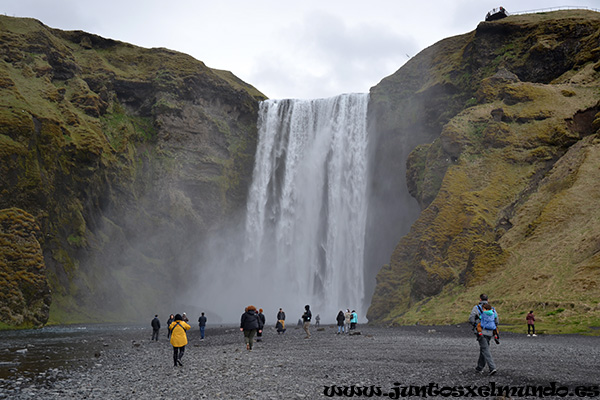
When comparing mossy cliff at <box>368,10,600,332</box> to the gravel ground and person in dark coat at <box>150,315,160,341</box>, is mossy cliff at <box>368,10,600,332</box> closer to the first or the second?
the gravel ground

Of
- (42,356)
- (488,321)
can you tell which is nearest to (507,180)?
(488,321)

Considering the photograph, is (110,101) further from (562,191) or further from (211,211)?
(562,191)

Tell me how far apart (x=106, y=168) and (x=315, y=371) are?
179ft

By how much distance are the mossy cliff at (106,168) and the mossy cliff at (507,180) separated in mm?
26952

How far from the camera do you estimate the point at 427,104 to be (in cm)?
5909

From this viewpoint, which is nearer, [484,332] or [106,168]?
[484,332]

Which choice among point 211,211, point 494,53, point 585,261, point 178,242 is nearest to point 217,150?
point 211,211

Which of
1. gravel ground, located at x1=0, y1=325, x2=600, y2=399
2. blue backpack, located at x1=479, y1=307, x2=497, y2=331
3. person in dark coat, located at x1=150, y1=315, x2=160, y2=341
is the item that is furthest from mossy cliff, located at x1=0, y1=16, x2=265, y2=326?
blue backpack, located at x1=479, y1=307, x2=497, y2=331

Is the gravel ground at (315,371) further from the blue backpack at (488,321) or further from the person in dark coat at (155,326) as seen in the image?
the person in dark coat at (155,326)

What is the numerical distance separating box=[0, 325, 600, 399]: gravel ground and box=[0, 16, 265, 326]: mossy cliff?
2912cm

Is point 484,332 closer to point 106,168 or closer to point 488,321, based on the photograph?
point 488,321

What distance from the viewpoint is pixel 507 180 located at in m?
39.4

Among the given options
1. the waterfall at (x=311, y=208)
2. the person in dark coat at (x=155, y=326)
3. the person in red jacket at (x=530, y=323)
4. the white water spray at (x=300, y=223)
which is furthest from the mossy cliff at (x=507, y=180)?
the person in dark coat at (x=155, y=326)

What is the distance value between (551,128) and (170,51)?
5828 cm
